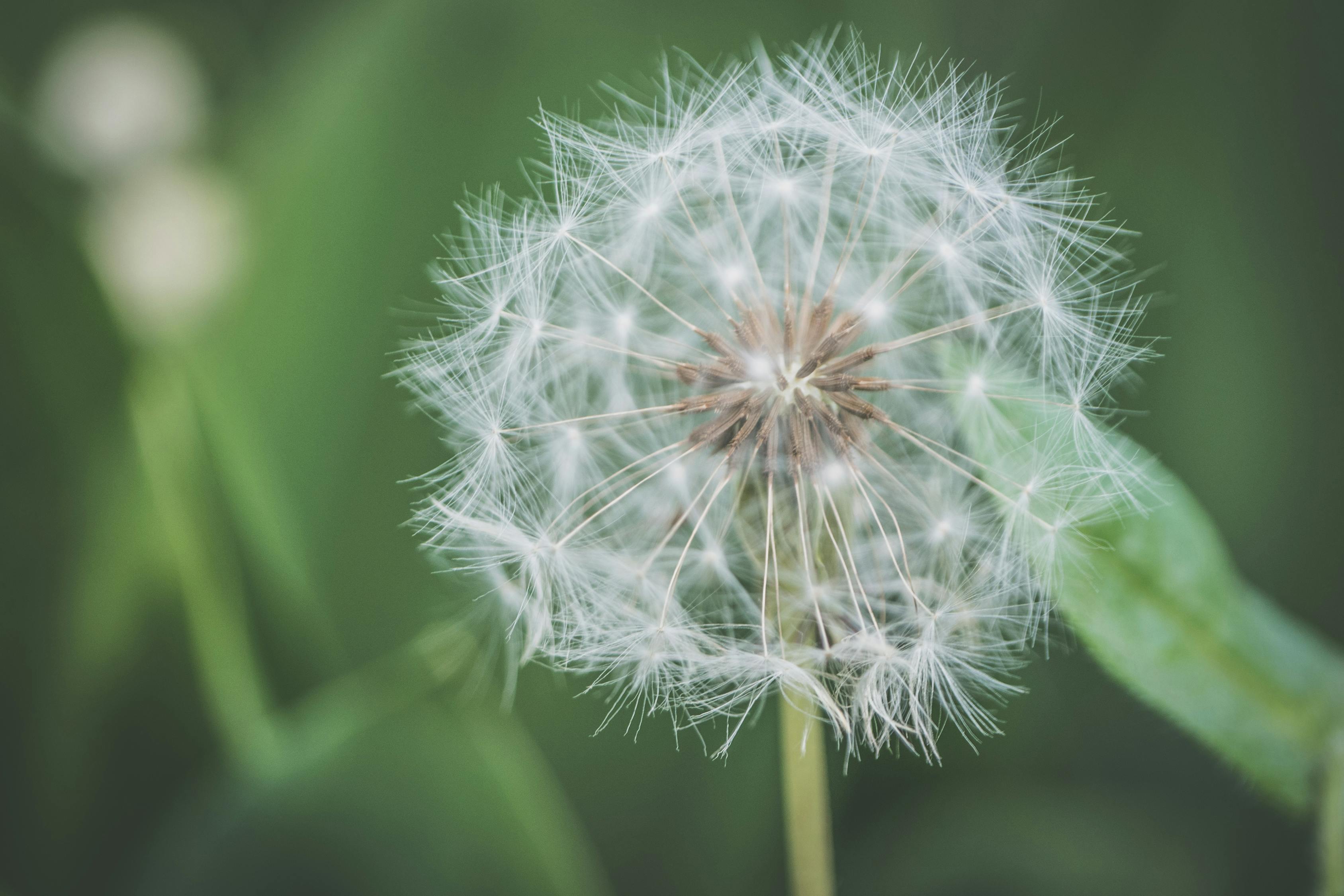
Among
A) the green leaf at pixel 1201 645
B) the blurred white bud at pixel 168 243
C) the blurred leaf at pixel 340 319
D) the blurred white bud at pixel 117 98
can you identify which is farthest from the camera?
the blurred white bud at pixel 117 98

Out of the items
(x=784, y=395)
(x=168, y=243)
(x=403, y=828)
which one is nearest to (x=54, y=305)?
(x=168, y=243)

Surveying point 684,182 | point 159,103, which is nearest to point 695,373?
point 684,182

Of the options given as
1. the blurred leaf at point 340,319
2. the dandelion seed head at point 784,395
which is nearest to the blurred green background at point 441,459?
the blurred leaf at point 340,319

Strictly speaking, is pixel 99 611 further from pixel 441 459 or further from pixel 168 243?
pixel 168 243

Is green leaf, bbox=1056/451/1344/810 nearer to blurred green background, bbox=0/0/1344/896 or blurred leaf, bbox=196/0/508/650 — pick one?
blurred green background, bbox=0/0/1344/896

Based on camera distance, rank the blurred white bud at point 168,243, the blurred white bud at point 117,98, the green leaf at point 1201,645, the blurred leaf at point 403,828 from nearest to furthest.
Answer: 1. the green leaf at point 1201,645
2. the blurred leaf at point 403,828
3. the blurred white bud at point 168,243
4. the blurred white bud at point 117,98

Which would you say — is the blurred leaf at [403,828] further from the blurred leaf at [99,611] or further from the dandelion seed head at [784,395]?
the blurred leaf at [99,611]
